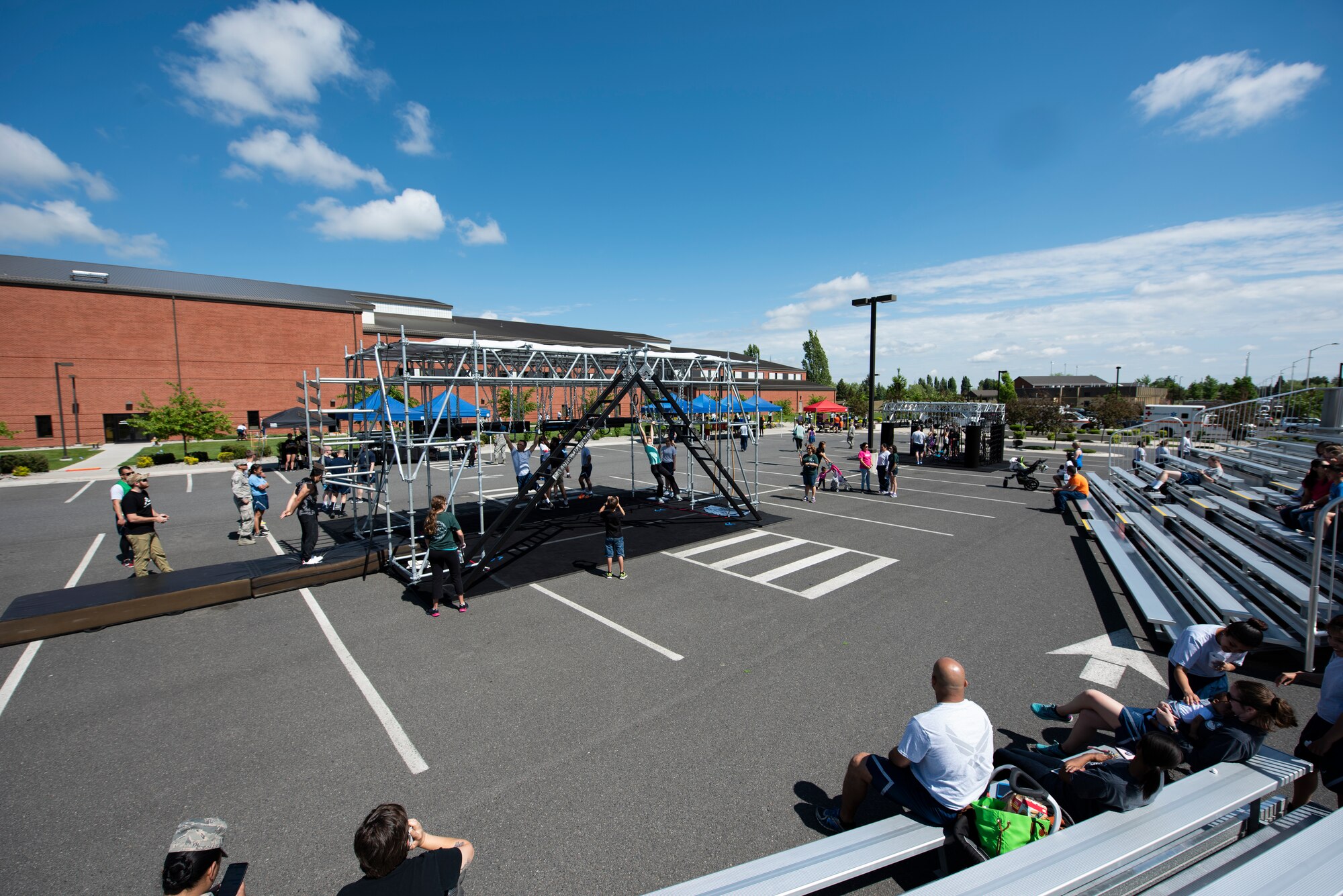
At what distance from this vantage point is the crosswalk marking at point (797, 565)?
9.57 metres

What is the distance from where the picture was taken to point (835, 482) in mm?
18703

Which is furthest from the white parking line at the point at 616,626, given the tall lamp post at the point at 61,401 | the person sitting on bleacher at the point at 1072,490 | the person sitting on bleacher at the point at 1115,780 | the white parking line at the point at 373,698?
the tall lamp post at the point at 61,401

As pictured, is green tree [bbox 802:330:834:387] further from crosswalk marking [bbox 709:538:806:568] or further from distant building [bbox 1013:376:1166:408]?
crosswalk marking [bbox 709:538:806:568]

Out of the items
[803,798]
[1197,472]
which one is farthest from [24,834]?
[1197,472]

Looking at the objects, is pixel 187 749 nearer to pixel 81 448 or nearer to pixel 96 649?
pixel 96 649

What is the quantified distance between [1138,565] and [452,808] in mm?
11344

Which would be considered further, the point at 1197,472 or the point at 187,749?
the point at 1197,472

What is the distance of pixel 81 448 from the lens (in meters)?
35.7

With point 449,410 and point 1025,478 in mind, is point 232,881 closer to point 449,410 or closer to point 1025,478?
point 449,410

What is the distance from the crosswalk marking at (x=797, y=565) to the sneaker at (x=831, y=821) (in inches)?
212

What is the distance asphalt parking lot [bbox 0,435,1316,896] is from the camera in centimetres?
382

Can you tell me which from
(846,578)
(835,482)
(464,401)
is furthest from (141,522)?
(835,482)

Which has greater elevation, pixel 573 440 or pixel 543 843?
pixel 573 440

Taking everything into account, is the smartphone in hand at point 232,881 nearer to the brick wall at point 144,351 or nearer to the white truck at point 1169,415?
the white truck at point 1169,415
